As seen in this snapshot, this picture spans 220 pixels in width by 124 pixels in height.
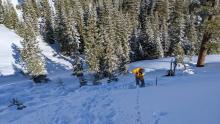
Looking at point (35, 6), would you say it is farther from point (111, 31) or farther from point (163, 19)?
point (111, 31)

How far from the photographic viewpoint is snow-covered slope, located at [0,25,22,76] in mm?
68906

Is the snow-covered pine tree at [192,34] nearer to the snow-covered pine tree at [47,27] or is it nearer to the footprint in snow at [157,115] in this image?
the snow-covered pine tree at [47,27]

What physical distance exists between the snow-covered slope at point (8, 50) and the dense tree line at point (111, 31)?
8.27 ft

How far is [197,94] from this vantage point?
1408cm

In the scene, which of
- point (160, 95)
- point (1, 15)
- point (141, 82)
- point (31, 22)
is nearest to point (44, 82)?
point (141, 82)

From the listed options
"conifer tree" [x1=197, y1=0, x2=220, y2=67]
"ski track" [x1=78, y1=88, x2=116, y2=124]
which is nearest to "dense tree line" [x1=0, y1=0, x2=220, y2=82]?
"conifer tree" [x1=197, y1=0, x2=220, y2=67]

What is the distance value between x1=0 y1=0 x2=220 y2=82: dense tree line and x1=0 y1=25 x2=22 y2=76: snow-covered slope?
2.52 m

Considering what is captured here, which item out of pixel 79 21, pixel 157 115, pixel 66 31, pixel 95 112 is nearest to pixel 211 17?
pixel 95 112

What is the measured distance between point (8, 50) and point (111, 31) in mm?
29436

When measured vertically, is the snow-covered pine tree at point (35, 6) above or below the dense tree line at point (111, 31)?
above

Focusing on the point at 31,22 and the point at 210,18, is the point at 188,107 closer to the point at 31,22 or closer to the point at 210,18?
the point at 210,18

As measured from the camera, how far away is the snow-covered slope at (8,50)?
2713 inches

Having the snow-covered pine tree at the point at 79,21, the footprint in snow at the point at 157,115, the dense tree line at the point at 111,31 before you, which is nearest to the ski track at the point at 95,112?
the footprint in snow at the point at 157,115

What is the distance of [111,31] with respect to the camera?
212 ft
